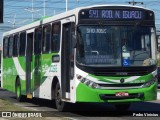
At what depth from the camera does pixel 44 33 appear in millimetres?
18547

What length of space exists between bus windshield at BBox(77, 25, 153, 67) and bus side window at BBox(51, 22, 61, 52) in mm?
1864

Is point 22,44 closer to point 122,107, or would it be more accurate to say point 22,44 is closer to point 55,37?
point 55,37

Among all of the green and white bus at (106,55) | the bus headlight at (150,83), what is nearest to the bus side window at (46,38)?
the green and white bus at (106,55)

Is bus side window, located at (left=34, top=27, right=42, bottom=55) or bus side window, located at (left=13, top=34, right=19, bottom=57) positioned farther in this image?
bus side window, located at (left=13, top=34, right=19, bottom=57)

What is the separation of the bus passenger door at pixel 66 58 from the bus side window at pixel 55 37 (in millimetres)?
490

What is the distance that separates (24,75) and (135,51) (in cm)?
755

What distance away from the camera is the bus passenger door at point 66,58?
51.8 feet

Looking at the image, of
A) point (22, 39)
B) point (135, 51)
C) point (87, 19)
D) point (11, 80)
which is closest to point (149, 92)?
point (135, 51)

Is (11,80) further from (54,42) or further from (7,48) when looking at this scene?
(54,42)

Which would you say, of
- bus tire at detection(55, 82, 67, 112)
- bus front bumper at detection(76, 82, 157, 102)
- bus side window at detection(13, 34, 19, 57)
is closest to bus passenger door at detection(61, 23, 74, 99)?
bus tire at detection(55, 82, 67, 112)

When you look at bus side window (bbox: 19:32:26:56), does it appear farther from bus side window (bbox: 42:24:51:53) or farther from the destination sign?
the destination sign

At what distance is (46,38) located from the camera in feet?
59.8

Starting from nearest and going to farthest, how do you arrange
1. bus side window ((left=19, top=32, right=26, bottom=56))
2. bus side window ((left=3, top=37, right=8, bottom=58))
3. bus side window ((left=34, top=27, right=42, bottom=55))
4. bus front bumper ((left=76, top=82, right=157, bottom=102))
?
bus front bumper ((left=76, top=82, right=157, bottom=102)), bus side window ((left=34, top=27, right=42, bottom=55)), bus side window ((left=19, top=32, right=26, bottom=56)), bus side window ((left=3, top=37, right=8, bottom=58))

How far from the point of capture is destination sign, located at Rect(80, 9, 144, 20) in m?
15.3
